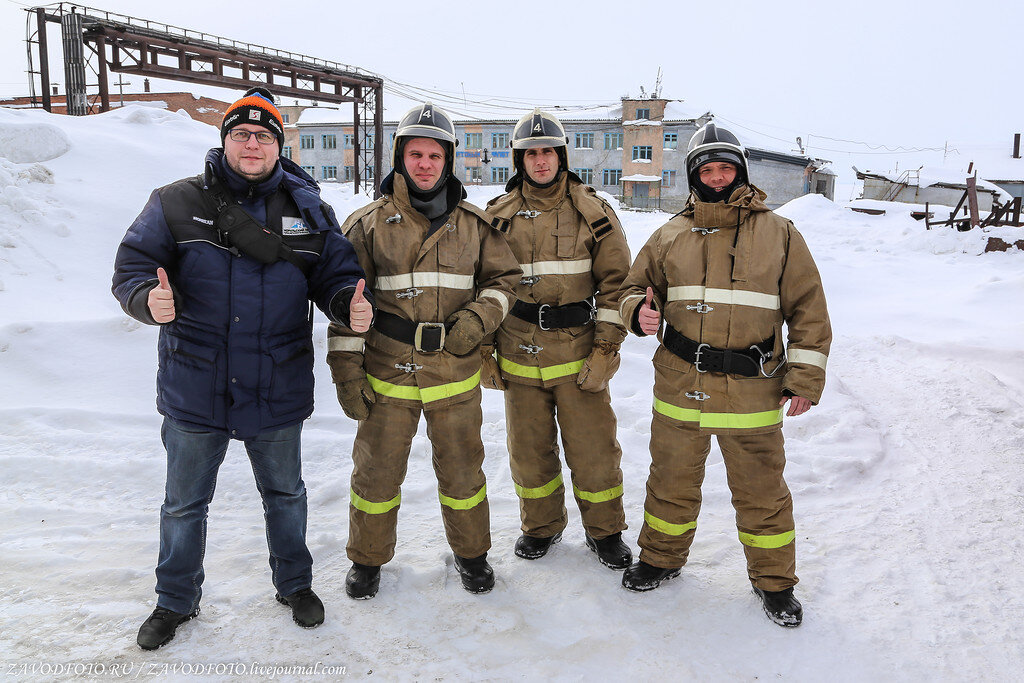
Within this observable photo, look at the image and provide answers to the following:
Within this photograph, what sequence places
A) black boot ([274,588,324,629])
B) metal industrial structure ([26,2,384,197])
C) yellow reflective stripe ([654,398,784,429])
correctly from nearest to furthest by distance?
1. black boot ([274,588,324,629])
2. yellow reflective stripe ([654,398,784,429])
3. metal industrial structure ([26,2,384,197])

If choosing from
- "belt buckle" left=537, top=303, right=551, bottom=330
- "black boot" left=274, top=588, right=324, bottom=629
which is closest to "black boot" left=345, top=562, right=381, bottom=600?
"black boot" left=274, top=588, right=324, bottom=629

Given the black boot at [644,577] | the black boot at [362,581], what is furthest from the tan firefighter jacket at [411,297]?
the black boot at [644,577]

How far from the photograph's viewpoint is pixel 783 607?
3145 millimetres

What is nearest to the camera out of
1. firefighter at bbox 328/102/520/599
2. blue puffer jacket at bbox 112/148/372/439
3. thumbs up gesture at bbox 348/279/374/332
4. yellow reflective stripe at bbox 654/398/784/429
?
blue puffer jacket at bbox 112/148/372/439

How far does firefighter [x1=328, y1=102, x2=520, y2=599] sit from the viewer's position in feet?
10.7

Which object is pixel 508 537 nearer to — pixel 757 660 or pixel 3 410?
pixel 757 660

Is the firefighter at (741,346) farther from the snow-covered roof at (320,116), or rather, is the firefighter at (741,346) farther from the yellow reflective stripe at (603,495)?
the snow-covered roof at (320,116)

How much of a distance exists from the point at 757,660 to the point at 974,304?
8985 millimetres

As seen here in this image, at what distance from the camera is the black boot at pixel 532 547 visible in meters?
3.76

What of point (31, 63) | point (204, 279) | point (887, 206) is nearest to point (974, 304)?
point (204, 279)

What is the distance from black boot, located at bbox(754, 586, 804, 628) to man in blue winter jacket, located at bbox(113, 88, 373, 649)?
2113 mm

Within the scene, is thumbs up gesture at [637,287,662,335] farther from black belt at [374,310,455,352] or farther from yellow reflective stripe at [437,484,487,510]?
yellow reflective stripe at [437,484,487,510]

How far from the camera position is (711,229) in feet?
10.7

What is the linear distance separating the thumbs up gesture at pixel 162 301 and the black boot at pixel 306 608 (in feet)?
4.71
